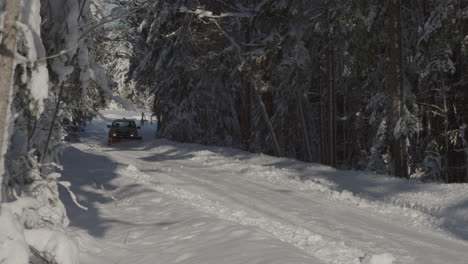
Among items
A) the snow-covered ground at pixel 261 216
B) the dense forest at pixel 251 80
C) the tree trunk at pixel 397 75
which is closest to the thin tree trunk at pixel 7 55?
the dense forest at pixel 251 80

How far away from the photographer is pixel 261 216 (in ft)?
33.3

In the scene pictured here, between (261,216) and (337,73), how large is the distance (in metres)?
13.3

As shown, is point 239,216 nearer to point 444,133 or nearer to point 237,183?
point 237,183

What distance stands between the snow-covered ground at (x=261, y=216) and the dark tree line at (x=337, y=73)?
130 inches

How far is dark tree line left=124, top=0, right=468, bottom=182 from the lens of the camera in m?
15.0

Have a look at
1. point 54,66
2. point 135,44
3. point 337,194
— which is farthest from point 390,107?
point 135,44

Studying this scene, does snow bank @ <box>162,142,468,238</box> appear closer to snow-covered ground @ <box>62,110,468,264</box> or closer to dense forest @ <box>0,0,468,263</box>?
snow-covered ground @ <box>62,110,468,264</box>

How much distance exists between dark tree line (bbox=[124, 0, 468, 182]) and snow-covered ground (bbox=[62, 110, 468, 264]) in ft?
10.9

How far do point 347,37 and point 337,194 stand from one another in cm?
729

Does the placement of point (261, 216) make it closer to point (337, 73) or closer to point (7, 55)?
point (7, 55)

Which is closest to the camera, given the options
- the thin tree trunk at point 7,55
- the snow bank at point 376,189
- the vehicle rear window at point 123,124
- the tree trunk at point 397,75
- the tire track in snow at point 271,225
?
the thin tree trunk at point 7,55

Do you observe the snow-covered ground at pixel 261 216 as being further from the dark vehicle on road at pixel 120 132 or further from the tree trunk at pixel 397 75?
the dark vehicle on road at pixel 120 132

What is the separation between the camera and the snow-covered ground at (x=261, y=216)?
7.73 metres

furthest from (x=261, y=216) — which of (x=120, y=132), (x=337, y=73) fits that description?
(x=120, y=132)
